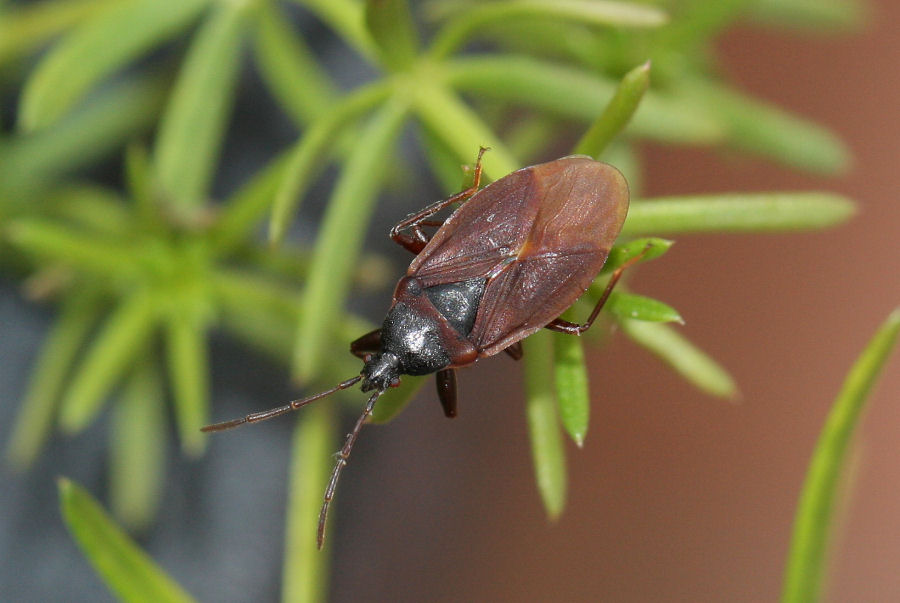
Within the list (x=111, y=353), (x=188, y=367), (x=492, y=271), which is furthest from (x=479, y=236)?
(x=111, y=353)

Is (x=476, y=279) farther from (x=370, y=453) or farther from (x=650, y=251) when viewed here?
(x=370, y=453)

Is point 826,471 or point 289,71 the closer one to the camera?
point 826,471

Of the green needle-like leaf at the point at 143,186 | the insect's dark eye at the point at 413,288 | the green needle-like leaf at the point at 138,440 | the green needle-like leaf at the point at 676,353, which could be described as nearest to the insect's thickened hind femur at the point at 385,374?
the insect's dark eye at the point at 413,288

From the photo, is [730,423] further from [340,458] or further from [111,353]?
[111,353]

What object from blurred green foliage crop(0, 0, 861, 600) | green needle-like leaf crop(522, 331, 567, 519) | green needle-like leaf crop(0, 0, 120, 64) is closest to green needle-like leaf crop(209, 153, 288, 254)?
blurred green foliage crop(0, 0, 861, 600)

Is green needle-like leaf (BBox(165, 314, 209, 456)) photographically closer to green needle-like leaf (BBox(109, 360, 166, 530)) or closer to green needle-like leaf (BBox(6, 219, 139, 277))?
green needle-like leaf (BBox(6, 219, 139, 277))
